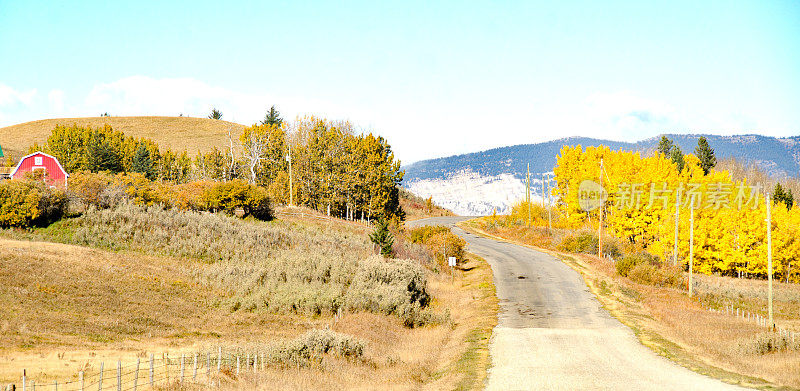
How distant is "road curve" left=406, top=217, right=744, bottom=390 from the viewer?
56.4 feet

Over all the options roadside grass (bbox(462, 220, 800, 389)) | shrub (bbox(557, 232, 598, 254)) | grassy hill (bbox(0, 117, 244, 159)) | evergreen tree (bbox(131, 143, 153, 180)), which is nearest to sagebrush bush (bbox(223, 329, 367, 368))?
roadside grass (bbox(462, 220, 800, 389))

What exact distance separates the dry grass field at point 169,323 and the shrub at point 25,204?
1.21 meters

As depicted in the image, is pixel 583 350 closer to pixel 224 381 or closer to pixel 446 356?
pixel 446 356

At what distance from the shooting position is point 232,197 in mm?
54562

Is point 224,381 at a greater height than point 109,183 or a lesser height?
lesser

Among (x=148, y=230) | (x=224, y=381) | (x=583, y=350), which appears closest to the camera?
(x=224, y=381)

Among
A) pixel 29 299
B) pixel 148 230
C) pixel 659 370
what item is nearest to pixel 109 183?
pixel 148 230

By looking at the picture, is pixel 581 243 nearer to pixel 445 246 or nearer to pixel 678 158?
pixel 445 246

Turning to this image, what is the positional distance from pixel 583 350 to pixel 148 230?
31042mm

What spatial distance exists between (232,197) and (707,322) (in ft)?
133

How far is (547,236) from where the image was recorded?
72.1 metres

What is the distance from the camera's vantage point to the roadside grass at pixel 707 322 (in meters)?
19.4

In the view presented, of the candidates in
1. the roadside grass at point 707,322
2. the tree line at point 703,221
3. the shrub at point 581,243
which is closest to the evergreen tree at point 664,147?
the tree line at point 703,221

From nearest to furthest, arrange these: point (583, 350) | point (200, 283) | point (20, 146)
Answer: point (583, 350), point (200, 283), point (20, 146)
